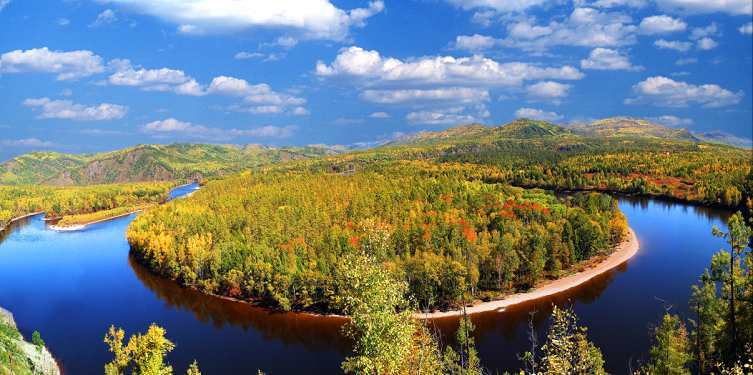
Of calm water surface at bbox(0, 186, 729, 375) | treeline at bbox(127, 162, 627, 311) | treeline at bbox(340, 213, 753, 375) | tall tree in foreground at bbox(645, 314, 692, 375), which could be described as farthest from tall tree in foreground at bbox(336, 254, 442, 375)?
calm water surface at bbox(0, 186, 729, 375)

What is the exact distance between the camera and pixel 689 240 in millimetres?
132875

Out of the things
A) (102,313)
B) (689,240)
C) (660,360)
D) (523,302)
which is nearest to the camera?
(660,360)

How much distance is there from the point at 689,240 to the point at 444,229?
76753 millimetres

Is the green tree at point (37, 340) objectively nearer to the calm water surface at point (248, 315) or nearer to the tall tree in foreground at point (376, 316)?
the calm water surface at point (248, 315)

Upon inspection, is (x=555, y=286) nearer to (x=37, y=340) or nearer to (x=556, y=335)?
(x=556, y=335)

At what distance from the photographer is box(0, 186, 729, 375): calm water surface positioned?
70812 millimetres

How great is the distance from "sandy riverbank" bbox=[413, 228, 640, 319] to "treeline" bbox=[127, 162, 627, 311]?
2.10m

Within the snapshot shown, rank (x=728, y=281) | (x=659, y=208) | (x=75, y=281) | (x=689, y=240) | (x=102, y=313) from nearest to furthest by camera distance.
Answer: (x=728, y=281), (x=102, y=313), (x=75, y=281), (x=689, y=240), (x=659, y=208)

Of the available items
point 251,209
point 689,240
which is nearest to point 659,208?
point 689,240

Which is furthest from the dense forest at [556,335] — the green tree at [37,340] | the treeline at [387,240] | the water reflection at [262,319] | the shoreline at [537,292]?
the green tree at [37,340]

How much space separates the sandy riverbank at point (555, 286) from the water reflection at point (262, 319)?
568 inches

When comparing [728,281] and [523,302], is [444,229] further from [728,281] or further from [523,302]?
[728,281]

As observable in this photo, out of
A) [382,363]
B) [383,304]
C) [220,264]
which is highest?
[383,304]

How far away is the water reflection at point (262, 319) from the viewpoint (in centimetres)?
7656
